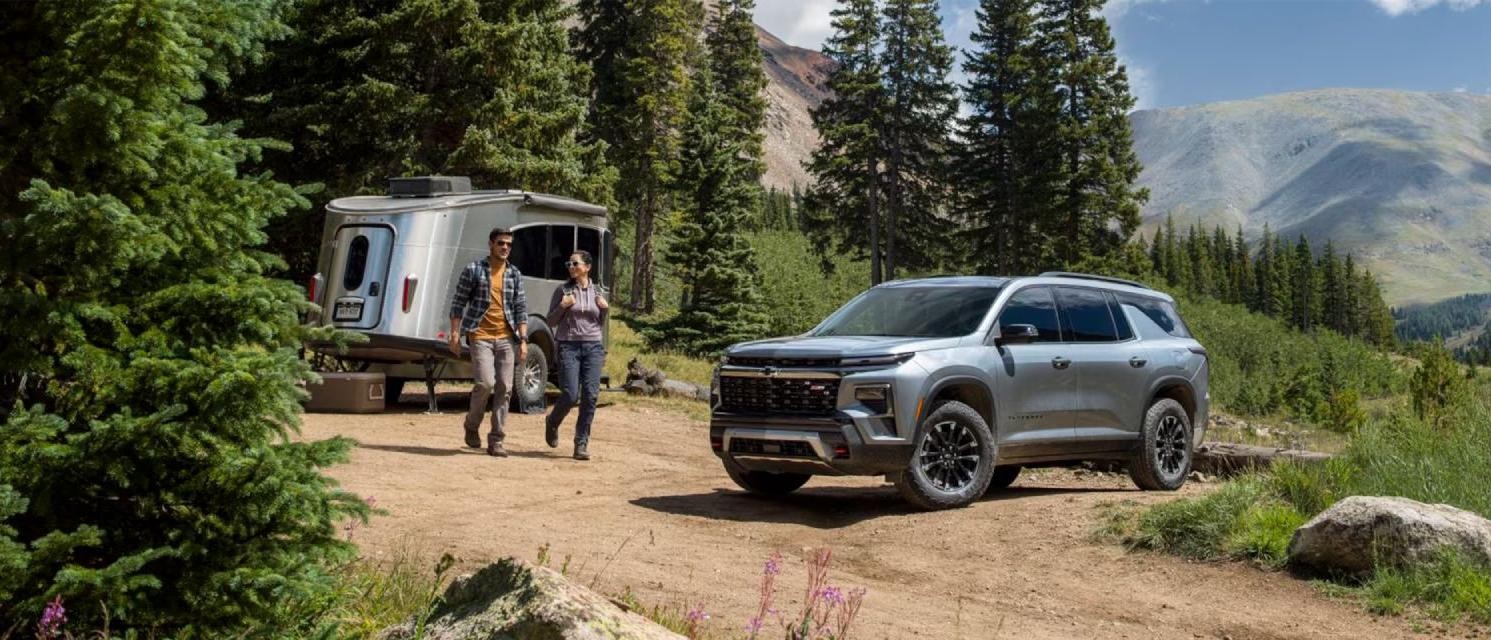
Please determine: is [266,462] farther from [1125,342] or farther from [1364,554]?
[1125,342]

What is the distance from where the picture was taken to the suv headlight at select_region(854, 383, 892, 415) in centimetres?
931

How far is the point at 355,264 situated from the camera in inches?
600

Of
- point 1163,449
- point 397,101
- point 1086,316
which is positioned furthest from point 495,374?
point 397,101

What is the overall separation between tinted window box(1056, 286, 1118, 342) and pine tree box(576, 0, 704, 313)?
34.5 metres

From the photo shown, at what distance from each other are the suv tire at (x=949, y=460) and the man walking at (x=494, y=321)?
14.4 ft

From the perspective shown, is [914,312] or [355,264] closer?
[914,312]

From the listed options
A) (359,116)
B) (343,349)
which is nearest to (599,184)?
(359,116)

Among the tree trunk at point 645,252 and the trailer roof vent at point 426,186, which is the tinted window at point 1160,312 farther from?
the tree trunk at point 645,252

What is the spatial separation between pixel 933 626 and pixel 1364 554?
9.91 ft

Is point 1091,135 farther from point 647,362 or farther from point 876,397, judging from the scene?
point 876,397

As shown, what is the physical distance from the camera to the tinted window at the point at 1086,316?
1099cm

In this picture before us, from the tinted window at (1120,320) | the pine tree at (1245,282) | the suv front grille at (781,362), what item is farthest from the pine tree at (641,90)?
the pine tree at (1245,282)

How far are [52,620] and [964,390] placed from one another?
7328mm

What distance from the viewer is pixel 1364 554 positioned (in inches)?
299
